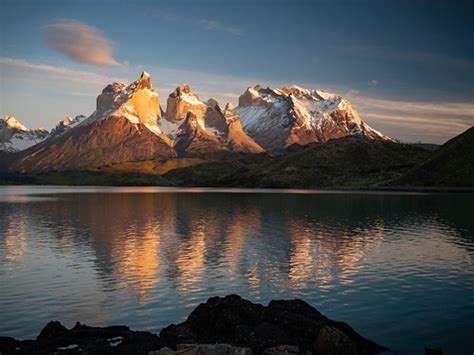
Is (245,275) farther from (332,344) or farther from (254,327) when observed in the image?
(332,344)

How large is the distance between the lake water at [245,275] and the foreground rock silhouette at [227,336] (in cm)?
270

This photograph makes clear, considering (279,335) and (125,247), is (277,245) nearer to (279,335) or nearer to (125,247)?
(125,247)

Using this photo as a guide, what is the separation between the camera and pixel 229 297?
1143 inches

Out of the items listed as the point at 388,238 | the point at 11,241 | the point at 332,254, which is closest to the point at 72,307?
the point at 332,254

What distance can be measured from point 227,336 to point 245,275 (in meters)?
20.3

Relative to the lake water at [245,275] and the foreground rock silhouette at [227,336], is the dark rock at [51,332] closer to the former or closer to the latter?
the foreground rock silhouette at [227,336]

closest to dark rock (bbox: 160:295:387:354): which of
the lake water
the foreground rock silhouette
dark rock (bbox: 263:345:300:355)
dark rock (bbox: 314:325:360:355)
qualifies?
the foreground rock silhouette

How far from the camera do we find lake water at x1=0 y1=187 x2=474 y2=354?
3188cm

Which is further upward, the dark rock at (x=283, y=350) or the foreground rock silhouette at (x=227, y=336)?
the dark rock at (x=283, y=350)

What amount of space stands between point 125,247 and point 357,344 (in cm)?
4394

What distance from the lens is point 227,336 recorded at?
85.9ft

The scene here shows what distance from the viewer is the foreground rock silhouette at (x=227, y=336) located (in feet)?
78.9

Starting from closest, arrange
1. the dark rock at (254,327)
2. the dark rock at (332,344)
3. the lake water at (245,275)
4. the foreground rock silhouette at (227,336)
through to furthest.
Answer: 1. the dark rock at (332,344)
2. the foreground rock silhouette at (227,336)
3. the dark rock at (254,327)
4. the lake water at (245,275)

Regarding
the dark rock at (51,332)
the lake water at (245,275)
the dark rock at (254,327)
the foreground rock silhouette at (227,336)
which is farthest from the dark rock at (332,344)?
the dark rock at (51,332)
